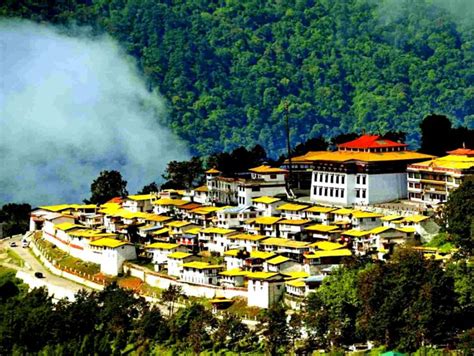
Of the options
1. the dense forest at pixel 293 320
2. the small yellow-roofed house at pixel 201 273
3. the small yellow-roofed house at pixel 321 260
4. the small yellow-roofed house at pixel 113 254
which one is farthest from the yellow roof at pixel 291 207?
the dense forest at pixel 293 320

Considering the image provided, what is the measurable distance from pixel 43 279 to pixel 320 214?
1279 centimetres

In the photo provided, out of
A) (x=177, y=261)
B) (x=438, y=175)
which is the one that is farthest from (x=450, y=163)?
(x=177, y=261)

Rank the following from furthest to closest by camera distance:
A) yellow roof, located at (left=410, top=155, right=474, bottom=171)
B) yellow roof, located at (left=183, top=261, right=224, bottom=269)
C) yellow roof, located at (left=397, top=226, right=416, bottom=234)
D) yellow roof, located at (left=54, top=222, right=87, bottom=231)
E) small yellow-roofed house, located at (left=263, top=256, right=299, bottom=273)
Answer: yellow roof, located at (left=54, top=222, right=87, bottom=231) < yellow roof, located at (left=410, top=155, right=474, bottom=171) < yellow roof, located at (left=183, top=261, right=224, bottom=269) < yellow roof, located at (left=397, top=226, right=416, bottom=234) < small yellow-roofed house, located at (left=263, top=256, right=299, bottom=273)

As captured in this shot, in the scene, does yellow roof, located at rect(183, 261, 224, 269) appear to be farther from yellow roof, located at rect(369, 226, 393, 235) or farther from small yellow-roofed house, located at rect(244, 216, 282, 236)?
yellow roof, located at rect(369, 226, 393, 235)

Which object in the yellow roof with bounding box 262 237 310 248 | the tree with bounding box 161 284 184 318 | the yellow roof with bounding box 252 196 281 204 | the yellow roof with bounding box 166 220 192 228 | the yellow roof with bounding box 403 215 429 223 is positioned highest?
the yellow roof with bounding box 252 196 281 204

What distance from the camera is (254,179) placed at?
72750 millimetres

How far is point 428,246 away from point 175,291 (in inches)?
384

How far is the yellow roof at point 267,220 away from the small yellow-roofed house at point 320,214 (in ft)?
4.40

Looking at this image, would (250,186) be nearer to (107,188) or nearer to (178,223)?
(178,223)

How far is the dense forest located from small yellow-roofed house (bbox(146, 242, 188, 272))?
466 centimetres

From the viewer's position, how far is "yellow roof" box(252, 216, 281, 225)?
6644cm

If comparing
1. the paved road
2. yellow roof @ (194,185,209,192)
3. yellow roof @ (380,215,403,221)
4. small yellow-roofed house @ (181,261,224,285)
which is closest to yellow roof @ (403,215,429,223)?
yellow roof @ (380,215,403,221)

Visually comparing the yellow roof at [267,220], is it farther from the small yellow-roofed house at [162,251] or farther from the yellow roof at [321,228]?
the small yellow-roofed house at [162,251]

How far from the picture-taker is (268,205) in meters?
69.2
